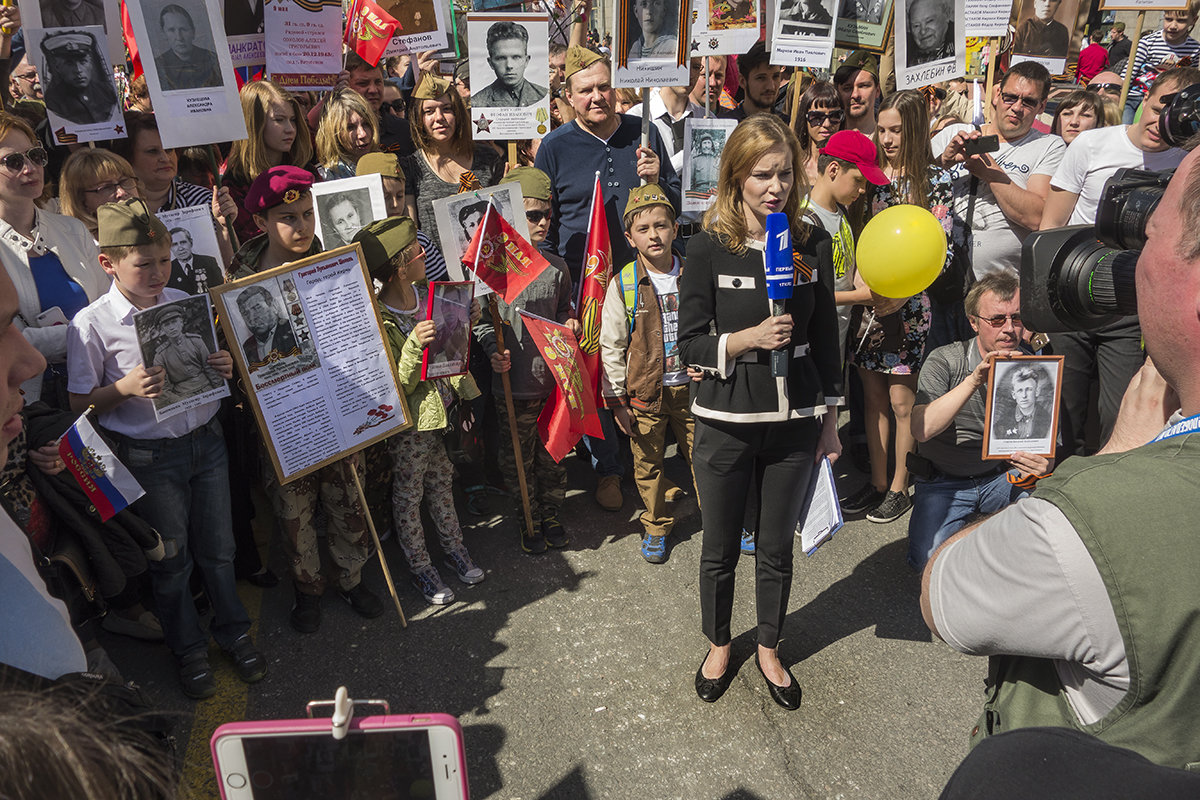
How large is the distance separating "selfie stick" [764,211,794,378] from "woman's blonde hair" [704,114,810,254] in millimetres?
222

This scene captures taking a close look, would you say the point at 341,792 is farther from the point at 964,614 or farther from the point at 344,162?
the point at 344,162

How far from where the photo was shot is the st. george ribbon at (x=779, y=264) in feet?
9.33

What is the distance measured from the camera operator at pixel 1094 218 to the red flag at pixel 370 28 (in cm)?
417

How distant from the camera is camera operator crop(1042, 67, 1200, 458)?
4.40m

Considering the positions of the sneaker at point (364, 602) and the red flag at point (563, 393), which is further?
the red flag at point (563, 393)

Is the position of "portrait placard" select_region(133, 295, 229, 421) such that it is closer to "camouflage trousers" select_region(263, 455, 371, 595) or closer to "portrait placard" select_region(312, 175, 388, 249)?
"camouflage trousers" select_region(263, 455, 371, 595)

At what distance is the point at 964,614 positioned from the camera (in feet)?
4.56

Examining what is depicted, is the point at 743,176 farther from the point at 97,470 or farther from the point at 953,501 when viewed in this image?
the point at 97,470

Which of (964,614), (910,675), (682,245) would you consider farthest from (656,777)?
(682,245)
